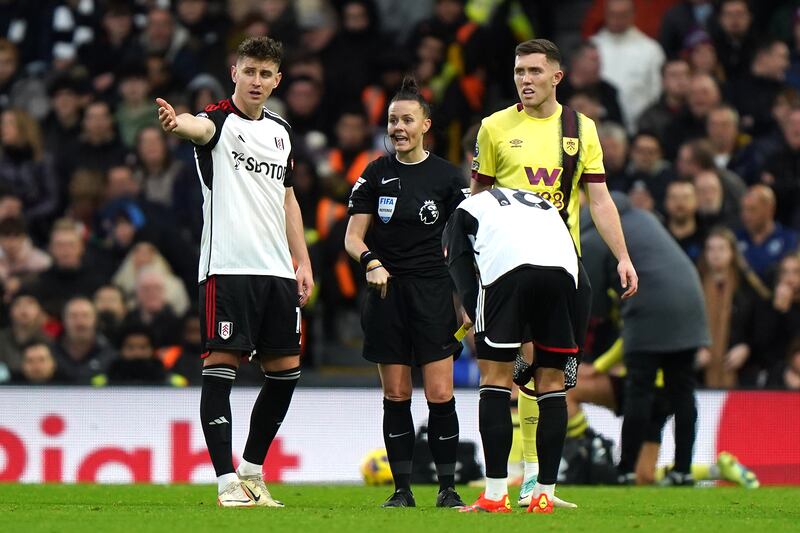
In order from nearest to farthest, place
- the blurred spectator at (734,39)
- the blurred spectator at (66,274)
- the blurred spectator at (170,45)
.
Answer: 1. the blurred spectator at (66,274)
2. the blurred spectator at (734,39)
3. the blurred spectator at (170,45)

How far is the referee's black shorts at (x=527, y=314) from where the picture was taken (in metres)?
8.25

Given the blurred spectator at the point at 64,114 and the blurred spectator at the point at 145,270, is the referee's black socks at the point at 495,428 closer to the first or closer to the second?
the blurred spectator at the point at 145,270

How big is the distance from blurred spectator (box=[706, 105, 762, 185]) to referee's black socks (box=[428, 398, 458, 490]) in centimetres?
719

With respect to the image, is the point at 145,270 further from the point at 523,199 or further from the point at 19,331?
the point at 523,199

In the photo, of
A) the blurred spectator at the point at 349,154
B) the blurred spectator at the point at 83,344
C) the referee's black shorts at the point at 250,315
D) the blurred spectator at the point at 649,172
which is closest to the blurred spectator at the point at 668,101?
the blurred spectator at the point at 649,172

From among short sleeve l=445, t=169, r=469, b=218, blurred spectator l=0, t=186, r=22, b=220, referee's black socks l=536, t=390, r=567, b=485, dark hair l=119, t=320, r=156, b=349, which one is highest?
short sleeve l=445, t=169, r=469, b=218

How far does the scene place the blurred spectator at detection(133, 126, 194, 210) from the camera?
55.3 feet

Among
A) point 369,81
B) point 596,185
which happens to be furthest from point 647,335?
point 369,81

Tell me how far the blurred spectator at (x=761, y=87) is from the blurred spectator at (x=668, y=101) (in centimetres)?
53

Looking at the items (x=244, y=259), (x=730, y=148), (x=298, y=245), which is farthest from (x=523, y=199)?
(x=730, y=148)

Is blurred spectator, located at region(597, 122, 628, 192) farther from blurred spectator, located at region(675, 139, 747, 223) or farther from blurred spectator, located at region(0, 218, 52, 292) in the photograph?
blurred spectator, located at region(0, 218, 52, 292)

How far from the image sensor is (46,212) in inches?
682

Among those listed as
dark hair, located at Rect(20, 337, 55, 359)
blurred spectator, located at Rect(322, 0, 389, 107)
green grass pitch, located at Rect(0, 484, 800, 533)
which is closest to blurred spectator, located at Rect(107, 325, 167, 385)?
dark hair, located at Rect(20, 337, 55, 359)

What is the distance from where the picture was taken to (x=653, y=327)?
12195mm
